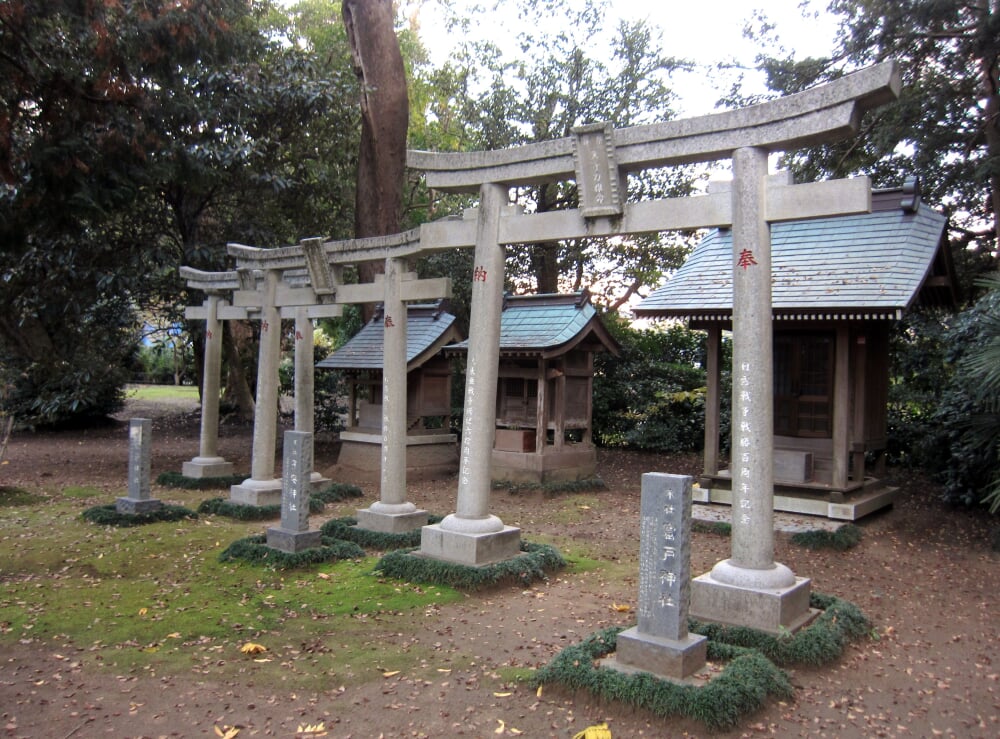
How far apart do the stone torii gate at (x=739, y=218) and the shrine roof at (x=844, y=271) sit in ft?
13.2

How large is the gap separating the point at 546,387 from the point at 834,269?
5.37 metres

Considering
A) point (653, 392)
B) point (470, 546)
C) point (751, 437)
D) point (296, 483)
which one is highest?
point (653, 392)

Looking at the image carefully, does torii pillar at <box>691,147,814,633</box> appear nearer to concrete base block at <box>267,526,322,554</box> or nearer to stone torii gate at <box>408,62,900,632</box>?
stone torii gate at <box>408,62,900,632</box>

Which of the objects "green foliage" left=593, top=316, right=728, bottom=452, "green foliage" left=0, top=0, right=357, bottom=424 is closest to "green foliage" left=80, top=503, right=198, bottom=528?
"green foliage" left=0, top=0, right=357, bottom=424

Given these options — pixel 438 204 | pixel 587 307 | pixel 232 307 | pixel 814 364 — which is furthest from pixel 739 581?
pixel 438 204

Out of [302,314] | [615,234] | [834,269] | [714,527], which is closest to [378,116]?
[302,314]

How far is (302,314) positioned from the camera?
11688 millimetres

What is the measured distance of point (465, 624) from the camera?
670cm

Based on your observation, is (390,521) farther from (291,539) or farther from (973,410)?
(973,410)

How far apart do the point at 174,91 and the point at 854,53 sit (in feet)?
40.4

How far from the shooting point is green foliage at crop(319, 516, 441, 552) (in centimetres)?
924

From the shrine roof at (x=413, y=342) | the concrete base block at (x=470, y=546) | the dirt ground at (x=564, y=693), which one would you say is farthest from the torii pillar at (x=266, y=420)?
the dirt ground at (x=564, y=693)

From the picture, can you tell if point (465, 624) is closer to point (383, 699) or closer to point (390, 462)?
point (383, 699)

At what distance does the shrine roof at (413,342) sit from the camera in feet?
47.1
